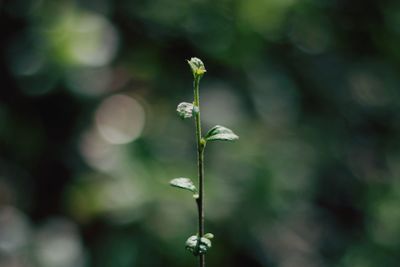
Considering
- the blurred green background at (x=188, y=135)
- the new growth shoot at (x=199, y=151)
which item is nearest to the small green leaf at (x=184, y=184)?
the new growth shoot at (x=199, y=151)

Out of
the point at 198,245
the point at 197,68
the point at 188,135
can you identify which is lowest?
the point at 198,245

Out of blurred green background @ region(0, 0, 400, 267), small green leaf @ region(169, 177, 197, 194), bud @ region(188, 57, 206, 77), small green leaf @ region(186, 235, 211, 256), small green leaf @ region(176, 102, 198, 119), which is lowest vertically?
small green leaf @ region(186, 235, 211, 256)

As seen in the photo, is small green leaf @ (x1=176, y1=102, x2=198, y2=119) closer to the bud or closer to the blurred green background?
the bud

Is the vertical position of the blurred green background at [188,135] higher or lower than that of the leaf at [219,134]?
higher

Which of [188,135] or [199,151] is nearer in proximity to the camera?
[199,151]

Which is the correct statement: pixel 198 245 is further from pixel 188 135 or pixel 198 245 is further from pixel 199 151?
pixel 188 135

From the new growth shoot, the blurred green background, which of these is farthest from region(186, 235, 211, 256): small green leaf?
the blurred green background

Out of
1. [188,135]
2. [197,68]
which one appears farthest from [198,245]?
[188,135]

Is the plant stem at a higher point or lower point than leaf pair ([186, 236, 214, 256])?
higher

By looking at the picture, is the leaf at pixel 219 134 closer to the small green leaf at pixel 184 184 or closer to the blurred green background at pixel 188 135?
the small green leaf at pixel 184 184
